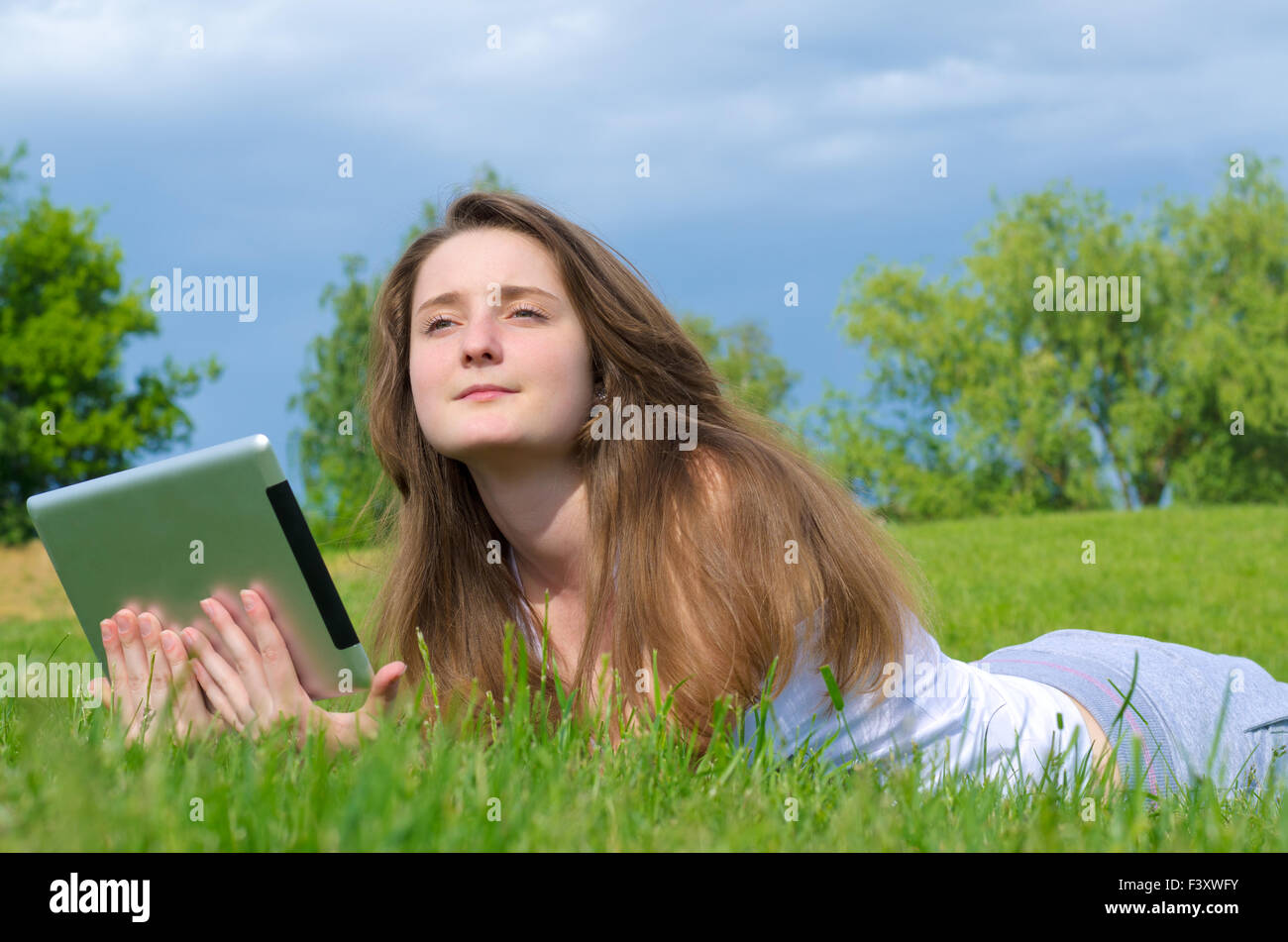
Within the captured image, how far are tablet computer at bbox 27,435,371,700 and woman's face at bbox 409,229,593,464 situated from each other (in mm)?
620

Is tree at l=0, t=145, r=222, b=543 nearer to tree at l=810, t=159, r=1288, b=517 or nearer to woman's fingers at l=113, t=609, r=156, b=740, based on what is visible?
tree at l=810, t=159, r=1288, b=517

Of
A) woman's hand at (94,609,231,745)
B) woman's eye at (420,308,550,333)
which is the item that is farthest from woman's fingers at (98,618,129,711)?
woman's eye at (420,308,550,333)

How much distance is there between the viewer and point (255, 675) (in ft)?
9.90

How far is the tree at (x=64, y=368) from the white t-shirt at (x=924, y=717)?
31138 mm

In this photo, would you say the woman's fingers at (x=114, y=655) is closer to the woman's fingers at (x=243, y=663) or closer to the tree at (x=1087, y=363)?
the woman's fingers at (x=243, y=663)

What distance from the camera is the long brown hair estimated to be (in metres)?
3.17

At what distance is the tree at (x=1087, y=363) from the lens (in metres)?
36.9

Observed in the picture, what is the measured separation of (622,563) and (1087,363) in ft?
126

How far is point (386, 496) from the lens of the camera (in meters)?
4.91

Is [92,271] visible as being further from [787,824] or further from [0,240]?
[787,824]

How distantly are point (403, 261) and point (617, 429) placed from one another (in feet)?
3.83

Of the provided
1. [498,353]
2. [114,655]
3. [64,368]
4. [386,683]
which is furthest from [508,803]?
[64,368]

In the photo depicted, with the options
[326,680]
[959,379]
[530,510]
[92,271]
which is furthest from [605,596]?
[959,379]

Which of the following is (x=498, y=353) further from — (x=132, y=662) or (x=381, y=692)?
(x=132, y=662)
